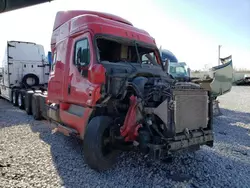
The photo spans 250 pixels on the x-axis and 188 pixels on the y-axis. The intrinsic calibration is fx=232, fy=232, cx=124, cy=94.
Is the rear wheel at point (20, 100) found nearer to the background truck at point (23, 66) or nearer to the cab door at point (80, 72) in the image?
the background truck at point (23, 66)

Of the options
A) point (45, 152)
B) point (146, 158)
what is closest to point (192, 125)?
point (146, 158)

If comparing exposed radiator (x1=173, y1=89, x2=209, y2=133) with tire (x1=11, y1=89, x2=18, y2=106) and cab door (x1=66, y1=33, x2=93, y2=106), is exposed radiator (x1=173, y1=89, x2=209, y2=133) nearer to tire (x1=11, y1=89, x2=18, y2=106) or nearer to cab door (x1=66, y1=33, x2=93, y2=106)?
cab door (x1=66, y1=33, x2=93, y2=106)

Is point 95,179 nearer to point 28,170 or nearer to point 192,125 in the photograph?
point 28,170

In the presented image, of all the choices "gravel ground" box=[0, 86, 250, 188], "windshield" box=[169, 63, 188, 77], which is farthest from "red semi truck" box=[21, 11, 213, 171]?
"windshield" box=[169, 63, 188, 77]

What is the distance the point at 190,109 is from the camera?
4129 millimetres

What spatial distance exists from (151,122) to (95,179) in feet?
4.37

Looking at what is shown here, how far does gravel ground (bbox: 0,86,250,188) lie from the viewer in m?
3.79

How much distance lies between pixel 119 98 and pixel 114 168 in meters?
1.32

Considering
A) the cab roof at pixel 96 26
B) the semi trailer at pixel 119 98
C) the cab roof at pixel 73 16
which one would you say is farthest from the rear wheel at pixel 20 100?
the semi trailer at pixel 119 98

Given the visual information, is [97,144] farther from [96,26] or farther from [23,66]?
[23,66]

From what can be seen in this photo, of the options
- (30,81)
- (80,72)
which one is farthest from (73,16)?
(30,81)

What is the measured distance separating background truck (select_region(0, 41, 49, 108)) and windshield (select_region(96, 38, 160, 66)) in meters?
7.86

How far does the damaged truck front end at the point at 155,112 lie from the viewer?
12.5 ft

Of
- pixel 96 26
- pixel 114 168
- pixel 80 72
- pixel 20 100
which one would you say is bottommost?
pixel 114 168
